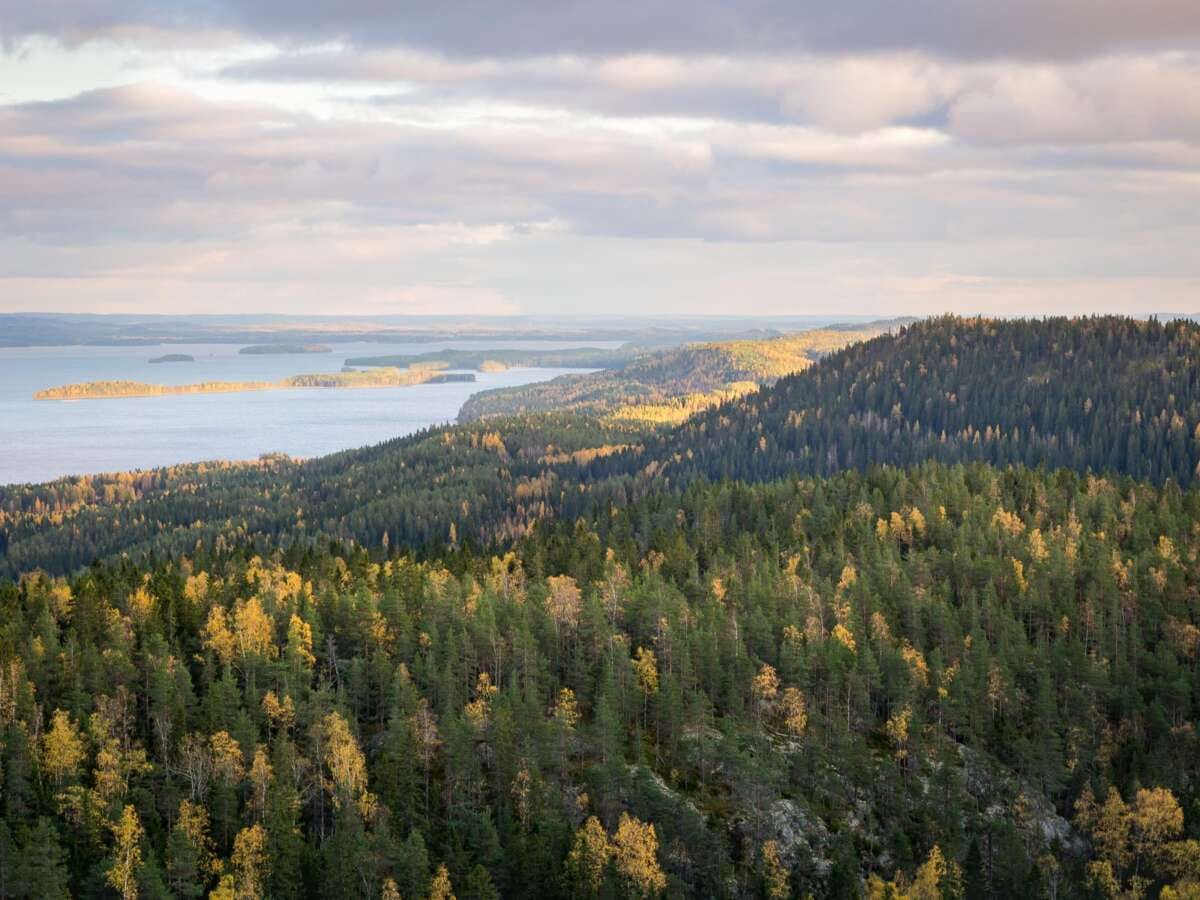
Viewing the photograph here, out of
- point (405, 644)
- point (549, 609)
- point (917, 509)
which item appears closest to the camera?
point (405, 644)

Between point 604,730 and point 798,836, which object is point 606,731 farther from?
point 798,836

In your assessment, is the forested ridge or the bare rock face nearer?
the forested ridge

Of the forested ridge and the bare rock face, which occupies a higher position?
the forested ridge

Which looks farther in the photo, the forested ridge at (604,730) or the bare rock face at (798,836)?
the bare rock face at (798,836)

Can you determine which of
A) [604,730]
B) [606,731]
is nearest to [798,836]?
[606,731]

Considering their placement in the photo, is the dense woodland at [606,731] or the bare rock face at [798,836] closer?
the dense woodland at [606,731]

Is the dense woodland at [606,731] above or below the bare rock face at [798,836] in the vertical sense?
above

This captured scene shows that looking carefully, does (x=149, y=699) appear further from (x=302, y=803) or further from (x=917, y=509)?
(x=917, y=509)

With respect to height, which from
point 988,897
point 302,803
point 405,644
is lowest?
point 988,897

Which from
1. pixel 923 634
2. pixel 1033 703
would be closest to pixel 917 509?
pixel 923 634

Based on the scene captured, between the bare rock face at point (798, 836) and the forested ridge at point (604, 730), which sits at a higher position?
the forested ridge at point (604, 730)

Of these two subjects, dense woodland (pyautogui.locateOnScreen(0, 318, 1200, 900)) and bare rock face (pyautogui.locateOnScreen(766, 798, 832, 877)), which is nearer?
dense woodland (pyautogui.locateOnScreen(0, 318, 1200, 900))
